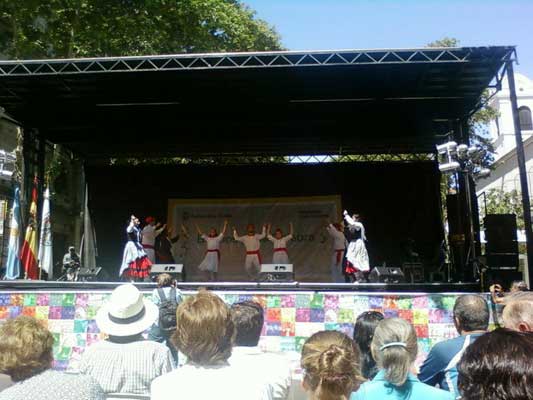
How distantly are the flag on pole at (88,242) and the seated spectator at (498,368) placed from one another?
13190mm

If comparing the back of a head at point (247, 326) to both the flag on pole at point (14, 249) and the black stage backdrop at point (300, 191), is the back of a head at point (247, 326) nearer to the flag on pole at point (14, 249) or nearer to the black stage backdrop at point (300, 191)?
the flag on pole at point (14, 249)

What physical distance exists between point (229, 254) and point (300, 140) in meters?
3.52

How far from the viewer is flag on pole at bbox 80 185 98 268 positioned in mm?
13297

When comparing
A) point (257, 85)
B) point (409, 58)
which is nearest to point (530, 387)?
point (409, 58)

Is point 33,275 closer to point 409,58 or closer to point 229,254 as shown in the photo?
point 229,254

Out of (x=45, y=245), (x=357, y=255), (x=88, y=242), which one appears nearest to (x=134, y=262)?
(x=45, y=245)

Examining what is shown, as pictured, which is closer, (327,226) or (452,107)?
(452,107)

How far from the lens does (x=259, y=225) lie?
13352 millimetres

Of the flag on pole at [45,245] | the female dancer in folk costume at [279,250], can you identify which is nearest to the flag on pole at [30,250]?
the flag on pole at [45,245]

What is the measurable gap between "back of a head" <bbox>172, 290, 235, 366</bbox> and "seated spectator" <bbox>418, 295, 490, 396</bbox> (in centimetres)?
110

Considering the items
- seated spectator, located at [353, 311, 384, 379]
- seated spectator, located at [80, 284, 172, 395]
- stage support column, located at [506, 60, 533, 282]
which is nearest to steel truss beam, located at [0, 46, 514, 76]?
stage support column, located at [506, 60, 533, 282]

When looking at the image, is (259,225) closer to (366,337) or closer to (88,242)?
(88,242)

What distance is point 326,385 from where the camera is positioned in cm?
175

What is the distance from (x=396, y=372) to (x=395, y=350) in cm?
8
